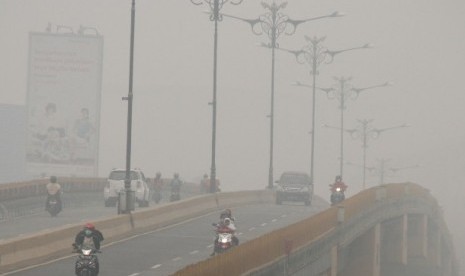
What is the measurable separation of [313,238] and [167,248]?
20.8 feet

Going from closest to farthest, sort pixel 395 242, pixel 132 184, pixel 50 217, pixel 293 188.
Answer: pixel 50 217 < pixel 132 184 < pixel 395 242 < pixel 293 188

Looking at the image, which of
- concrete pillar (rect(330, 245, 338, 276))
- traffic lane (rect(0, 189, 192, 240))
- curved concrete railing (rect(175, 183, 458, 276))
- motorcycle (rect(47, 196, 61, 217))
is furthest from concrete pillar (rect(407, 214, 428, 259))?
concrete pillar (rect(330, 245, 338, 276))

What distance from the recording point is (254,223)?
54.9m

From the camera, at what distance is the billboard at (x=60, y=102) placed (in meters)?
118

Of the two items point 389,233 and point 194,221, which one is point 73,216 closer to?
point 194,221

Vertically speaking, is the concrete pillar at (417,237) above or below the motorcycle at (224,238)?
below

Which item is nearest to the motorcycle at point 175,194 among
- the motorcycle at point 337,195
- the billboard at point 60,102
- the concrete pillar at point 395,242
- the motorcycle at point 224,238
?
the motorcycle at point 337,195

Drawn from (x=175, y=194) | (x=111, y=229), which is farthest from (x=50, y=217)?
(x=111, y=229)

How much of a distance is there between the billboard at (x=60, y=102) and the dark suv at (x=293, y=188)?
45438 millimetres

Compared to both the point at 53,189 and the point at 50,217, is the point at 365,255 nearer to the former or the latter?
the point at 53,189

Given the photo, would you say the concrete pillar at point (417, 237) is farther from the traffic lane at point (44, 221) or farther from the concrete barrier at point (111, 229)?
the traffic lane at point (44, 221)

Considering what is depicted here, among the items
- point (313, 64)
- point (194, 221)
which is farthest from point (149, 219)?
point (313, 64)

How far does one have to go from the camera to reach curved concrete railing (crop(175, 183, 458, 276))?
1001 inches

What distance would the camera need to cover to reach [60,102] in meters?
123
